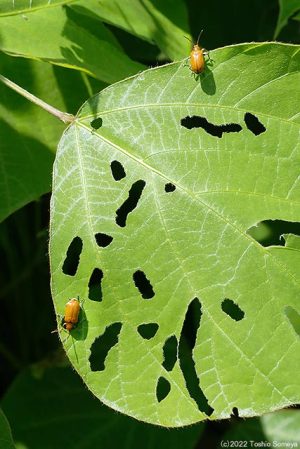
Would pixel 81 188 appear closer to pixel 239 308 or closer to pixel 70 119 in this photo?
pixel 70 119

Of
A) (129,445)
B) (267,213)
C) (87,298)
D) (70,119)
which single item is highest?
(70,119)

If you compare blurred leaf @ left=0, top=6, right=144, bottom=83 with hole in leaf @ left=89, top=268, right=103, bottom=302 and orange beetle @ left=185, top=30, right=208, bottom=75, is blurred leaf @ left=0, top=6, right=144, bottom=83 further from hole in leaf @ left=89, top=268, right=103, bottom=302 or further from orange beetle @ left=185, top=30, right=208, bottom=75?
hole in leaf @ left=89, top=268, right=103, bottom=302

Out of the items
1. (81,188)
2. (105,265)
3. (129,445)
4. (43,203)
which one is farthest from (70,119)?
(129,445)

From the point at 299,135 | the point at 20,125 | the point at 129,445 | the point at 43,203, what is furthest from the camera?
the point at 43,203

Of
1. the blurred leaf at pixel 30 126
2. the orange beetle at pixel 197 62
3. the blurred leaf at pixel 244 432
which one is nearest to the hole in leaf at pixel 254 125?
the orange beetle at pixel 197 62

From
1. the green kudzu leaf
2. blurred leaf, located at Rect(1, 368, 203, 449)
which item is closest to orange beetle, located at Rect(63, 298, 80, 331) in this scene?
the green kudzu leaf

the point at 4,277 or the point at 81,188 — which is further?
the point at 4,277

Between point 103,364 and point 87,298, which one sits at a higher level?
point 87,298

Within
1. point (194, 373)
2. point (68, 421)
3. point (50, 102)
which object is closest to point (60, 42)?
point (50, 102)

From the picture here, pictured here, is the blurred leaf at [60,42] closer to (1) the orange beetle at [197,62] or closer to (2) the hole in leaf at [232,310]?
(1) the orange beetle at [197,62]
